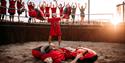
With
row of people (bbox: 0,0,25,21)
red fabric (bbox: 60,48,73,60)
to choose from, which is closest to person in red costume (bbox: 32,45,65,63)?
red fabric (bbox: 60,48,73,60)

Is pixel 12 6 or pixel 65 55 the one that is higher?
pixel 12 6

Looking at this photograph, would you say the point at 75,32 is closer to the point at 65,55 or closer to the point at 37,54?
the point at 37,54

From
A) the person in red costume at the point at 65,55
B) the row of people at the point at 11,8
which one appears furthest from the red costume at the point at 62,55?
the row of people at the point at 11,8

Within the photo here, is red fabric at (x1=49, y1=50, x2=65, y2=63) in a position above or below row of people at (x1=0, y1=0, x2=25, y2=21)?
below

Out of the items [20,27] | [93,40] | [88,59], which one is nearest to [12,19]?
[20,27]

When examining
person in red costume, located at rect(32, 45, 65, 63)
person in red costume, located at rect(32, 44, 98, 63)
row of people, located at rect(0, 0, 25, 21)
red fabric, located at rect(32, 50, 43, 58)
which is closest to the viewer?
person in red costume, located at rect(32, 45, 65, 63)

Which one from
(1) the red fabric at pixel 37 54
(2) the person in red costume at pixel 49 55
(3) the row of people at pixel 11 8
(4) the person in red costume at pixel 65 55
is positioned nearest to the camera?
(2) the person in red costume at pixel 49 55

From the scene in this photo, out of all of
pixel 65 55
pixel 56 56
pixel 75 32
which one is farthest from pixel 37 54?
pixel 75 32

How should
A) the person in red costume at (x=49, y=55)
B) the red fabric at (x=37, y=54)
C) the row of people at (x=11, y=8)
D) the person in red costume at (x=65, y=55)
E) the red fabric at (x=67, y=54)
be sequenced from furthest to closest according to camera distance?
the row of people at (x=11, y=8), the red fabric at (x=37, y=54), the red fabric at (x=67, y=54), the person in red costume at (x=65, y=55), the person in red costume at (x=49, y=55)

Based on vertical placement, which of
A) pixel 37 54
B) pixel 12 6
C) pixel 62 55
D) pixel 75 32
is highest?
pixel 12 6

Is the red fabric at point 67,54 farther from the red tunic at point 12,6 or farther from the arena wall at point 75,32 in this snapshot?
the red tunic at point 12,6

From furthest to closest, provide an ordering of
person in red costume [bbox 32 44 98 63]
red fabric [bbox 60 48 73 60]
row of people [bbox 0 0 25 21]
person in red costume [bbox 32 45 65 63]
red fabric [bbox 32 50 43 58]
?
row of people [bbox 0 0 25 21] → red fabric [bbox 32 50 43 58] → red fabric [bbox 60 48 73 60] → person in red costume [bbox 32 44 98 63] → person in red costume [bbox 32 45 65 63]

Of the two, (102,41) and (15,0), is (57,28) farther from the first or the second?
(102,41)

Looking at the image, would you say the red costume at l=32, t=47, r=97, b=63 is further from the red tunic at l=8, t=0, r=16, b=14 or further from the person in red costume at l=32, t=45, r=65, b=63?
the red tunic at l=8, t=0, r=16, b=14
